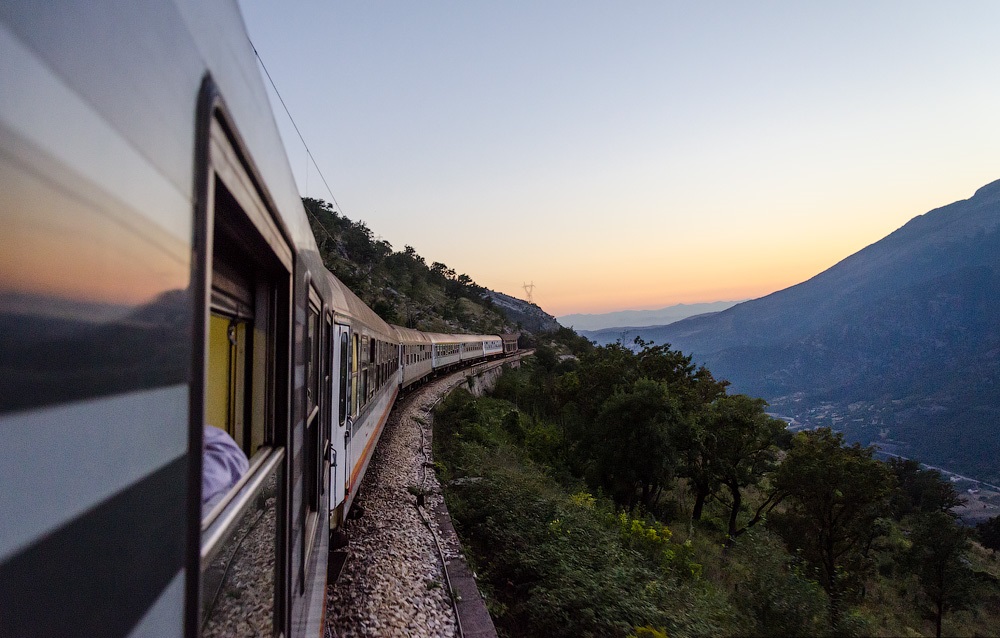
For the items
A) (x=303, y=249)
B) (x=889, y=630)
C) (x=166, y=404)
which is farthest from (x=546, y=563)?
(x=889, y=630)

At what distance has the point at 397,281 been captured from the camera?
7700cm

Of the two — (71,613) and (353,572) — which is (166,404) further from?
(353,572)

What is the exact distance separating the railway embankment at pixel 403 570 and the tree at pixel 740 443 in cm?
1705

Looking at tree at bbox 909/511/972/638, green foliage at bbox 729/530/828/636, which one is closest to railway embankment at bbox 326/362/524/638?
green foliage at bbox 729/530/828/636

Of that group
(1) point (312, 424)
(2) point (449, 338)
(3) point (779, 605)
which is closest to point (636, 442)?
(3) point (779, 605)

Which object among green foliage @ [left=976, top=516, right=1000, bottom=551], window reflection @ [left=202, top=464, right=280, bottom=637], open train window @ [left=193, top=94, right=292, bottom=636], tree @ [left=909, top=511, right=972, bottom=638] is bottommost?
green foliage @ [left=976, top=516, right=1000, bottom=551]

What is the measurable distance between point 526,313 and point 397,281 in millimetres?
94329

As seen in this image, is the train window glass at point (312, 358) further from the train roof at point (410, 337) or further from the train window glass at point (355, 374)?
the train roof at point (410, 337)

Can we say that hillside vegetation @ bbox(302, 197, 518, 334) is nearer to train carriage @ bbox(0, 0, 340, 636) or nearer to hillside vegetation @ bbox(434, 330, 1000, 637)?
hillside vegetation @ bbox(434, 330, 1000, 637)

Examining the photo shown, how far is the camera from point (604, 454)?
21828 millimetres

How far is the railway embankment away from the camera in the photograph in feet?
20.1

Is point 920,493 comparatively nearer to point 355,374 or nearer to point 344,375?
point 355,374

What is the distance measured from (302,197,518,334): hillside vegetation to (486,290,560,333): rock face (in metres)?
48.0

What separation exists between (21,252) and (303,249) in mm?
2369
